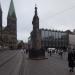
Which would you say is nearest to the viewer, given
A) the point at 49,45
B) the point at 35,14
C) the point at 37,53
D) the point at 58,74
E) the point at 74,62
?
the point at 58,74

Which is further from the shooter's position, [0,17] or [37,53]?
[0,17]

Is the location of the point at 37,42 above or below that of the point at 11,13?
below

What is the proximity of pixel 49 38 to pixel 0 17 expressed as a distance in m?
39.8

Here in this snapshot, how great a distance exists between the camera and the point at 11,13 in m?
199

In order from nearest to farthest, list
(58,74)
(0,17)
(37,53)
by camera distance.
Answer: (58,74) < (37,53) < (0,17)

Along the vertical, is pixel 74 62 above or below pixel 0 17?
below

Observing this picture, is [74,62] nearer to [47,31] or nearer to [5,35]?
[47,31]

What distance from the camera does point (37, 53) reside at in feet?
118

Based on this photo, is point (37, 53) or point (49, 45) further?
point (49, 45)

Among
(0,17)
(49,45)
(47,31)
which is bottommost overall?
(49,45)

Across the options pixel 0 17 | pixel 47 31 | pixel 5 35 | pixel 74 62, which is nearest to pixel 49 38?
pixel 47 31

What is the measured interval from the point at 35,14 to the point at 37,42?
18.0 ft

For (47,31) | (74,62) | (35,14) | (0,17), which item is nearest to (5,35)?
(0,17)

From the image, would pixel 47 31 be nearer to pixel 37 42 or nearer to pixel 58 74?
pixel 37 42
